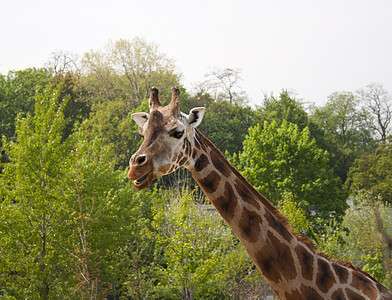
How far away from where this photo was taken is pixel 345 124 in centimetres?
6688

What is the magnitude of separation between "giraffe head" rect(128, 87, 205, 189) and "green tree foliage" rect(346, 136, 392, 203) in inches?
1964

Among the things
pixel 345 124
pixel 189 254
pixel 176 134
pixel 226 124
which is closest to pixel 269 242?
pixel 176 134

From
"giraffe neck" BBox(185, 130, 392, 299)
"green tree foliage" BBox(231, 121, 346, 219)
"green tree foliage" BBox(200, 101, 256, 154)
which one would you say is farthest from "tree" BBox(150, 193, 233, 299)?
"green tree foliage" BBox(200, 101, 256, 154)

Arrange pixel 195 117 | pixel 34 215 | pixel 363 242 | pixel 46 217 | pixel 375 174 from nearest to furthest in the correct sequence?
1. pixel 195 117
2. pixel 34 215
3. pixel 46 217
4. pixel 363 242
5. pixel 375 174

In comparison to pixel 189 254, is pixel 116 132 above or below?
above

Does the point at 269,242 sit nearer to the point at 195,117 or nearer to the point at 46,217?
the point at 195,117

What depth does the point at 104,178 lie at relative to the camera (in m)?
18.3

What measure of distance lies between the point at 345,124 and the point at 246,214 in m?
65.2

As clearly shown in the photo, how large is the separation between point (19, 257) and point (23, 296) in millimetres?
1251

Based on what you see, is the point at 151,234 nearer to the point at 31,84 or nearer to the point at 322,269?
the point at 322,269

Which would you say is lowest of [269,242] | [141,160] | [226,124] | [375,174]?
[375,174]

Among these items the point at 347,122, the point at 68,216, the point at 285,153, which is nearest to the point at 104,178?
the point at 68,216

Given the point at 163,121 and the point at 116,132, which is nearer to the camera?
the point at 163,121

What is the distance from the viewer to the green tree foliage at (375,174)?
51438mm
